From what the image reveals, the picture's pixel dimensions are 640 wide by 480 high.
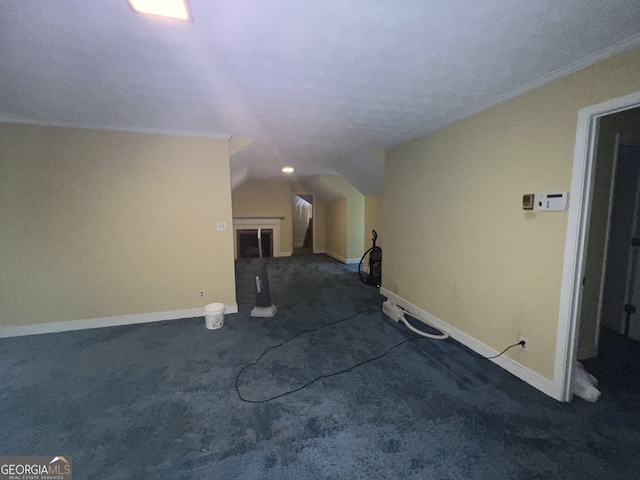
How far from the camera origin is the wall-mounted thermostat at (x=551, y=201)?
1819mm

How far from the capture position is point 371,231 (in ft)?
18.6

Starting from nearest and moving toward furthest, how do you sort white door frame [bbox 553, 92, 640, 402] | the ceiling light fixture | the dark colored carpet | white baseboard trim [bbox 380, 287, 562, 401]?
the ceiling light fixture, the dark colored carpet, white door frame [bbox 553, 92, 640, 402], white baseboard trim [bbox 380, 287, 562, 401]

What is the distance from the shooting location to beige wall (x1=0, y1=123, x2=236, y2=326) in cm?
283

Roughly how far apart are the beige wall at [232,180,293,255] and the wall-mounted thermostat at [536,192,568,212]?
632 cm

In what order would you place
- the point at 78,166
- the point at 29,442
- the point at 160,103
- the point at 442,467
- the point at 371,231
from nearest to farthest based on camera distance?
the point at 442,467
the point at 29,442
the point at 160,103
the point at 78,166
the point at 371,231

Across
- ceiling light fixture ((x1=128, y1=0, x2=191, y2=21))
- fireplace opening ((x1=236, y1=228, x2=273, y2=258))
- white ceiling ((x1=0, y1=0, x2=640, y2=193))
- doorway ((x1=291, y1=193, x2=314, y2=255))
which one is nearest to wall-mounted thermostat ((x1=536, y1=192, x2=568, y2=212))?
white ceiling ((x1=0, y1=0, x2=640, y2=193))

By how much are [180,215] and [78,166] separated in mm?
1121

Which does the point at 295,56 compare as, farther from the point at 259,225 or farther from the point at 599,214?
the point at 259,225

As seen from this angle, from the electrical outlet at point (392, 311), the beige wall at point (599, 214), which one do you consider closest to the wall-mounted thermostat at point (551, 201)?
the beige wall at point (599, 214)

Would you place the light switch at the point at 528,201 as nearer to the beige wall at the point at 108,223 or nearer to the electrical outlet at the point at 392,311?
the electrical outlet at the point at 392,311

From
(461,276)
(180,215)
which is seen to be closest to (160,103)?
(180,215)

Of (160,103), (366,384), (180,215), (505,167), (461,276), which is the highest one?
(160,103)

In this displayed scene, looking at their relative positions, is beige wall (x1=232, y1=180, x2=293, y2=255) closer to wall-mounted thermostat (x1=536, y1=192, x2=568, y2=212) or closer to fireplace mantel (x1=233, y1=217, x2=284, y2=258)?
fireplace mantel (x1=233, y1=217, x2=284, y2=258)

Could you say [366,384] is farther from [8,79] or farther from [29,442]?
[8,79]
